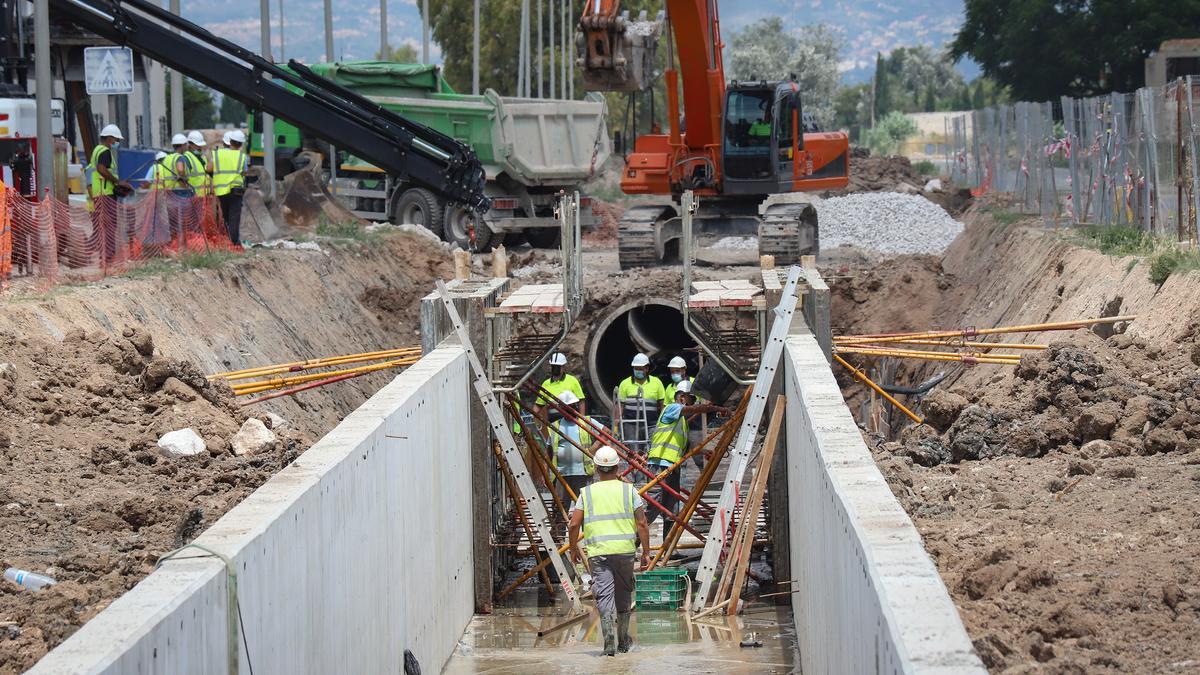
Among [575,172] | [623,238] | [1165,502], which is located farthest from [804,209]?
[1165,502]

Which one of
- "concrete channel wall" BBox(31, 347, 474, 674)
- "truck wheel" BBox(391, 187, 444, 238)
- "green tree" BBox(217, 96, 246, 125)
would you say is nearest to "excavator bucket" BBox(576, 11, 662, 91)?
"truck wheel" BBox(391, 187, 444, 238)

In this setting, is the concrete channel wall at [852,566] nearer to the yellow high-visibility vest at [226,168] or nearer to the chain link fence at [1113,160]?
the chain link fence at [1113,160]

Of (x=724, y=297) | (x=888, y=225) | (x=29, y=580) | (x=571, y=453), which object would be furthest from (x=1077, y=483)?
(x=888, y=225)

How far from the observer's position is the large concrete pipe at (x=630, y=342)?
77.5ft

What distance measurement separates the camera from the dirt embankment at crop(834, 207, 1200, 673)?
606cm

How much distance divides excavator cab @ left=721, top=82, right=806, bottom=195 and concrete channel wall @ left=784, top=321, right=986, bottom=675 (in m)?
12.9

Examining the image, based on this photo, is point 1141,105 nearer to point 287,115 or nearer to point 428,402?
point 428,402

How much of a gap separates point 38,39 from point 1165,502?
1253 centimetres

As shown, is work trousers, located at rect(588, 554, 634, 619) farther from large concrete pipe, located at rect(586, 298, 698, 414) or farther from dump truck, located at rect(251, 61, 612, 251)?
dump truck, located at rect(251, 61, 612, 251)

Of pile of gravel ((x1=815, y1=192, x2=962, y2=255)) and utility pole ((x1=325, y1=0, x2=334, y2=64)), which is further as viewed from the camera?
utility pole ((x1=325, y1=0, x2=334, y2=64))

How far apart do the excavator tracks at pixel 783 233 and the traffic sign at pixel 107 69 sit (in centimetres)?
1063

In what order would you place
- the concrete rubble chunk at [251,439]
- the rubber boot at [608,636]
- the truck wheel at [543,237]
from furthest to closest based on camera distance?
the truck wheel at [543,237] → the rubber boot at [608,636] → the concrete rubble chunk at [251,439]

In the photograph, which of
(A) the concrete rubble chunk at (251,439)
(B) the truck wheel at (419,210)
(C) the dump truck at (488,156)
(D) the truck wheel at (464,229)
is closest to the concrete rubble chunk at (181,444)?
(A) the concrete rubble chunk at (251,439)

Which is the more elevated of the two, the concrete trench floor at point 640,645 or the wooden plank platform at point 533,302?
the wooden plank platform at point 533,302
